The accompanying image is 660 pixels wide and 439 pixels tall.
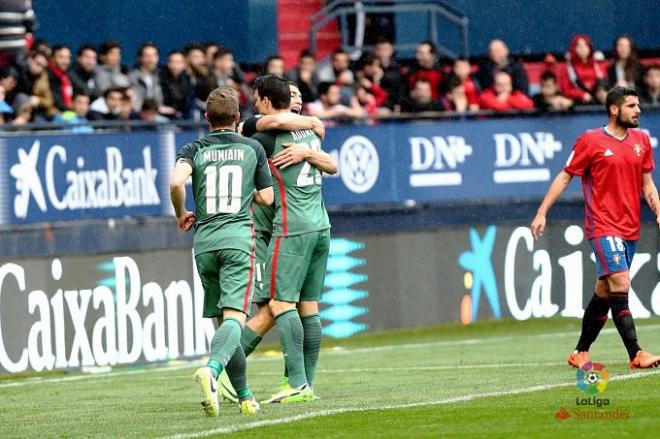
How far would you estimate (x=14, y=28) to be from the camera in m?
18.3

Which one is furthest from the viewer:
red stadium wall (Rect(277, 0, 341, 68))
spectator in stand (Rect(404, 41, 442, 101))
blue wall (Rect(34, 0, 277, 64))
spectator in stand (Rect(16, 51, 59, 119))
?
red stadium wall (Rect(277, 0, 341, 68))

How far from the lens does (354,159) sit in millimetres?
18094

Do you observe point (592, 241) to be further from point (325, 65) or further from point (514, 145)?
point (325, 65)

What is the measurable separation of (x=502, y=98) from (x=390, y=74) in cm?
147

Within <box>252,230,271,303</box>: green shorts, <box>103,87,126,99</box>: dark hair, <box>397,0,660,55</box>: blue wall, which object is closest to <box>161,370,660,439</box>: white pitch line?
<box>252,230,271,303</box>: green shorts

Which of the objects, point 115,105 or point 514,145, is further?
point 514,145

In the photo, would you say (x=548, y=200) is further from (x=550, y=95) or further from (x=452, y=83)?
(x=550, y=95)

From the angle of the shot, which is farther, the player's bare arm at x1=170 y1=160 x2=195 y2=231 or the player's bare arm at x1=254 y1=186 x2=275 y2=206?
the player's bare arm at x1=254 y1=186 x2=275 y2=206

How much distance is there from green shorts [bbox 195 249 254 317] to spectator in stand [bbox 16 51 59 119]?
24.9 feet

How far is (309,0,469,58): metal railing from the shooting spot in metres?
22.9

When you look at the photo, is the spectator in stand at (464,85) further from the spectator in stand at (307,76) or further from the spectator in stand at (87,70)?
the spectator in stand at (87,70)

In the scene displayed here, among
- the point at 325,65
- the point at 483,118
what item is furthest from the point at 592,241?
the point at 325,65

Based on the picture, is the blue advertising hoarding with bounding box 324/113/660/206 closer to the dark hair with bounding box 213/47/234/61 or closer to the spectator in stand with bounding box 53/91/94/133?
the dark hair with bounding box 213/47/234/61

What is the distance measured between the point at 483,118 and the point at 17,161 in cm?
600
